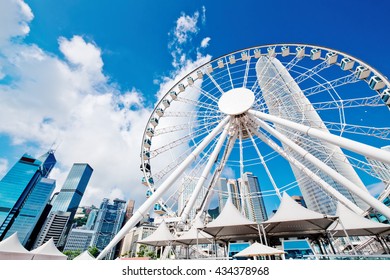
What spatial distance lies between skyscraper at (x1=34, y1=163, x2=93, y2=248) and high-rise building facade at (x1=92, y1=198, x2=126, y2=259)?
1995cm

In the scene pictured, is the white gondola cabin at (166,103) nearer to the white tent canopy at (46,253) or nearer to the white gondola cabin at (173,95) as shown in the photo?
the white gondola cabin at (173,95)

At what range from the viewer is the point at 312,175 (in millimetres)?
13906

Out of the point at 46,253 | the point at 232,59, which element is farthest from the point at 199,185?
the point at 232,59

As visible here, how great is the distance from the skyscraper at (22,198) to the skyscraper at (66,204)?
8.48 metres

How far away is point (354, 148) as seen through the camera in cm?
1002

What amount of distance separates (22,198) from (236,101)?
154m

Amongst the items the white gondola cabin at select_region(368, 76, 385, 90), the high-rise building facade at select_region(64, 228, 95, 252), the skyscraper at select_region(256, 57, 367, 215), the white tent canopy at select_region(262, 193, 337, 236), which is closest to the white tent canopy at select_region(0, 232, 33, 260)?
the white tent canopy at select_region(262, 193, 337, 236)

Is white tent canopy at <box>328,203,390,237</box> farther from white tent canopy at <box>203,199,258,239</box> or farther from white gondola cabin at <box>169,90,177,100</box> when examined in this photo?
white gondola cabin at <box>169,90,177,100</box>

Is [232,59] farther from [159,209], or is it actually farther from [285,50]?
[159,209]

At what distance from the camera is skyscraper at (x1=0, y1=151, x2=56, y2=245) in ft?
361

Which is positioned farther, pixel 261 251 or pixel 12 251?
pixel 12 251

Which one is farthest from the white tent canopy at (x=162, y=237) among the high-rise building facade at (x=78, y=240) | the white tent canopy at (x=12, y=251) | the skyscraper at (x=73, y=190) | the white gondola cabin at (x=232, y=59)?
the skyscraper at (x=73, y=190)
